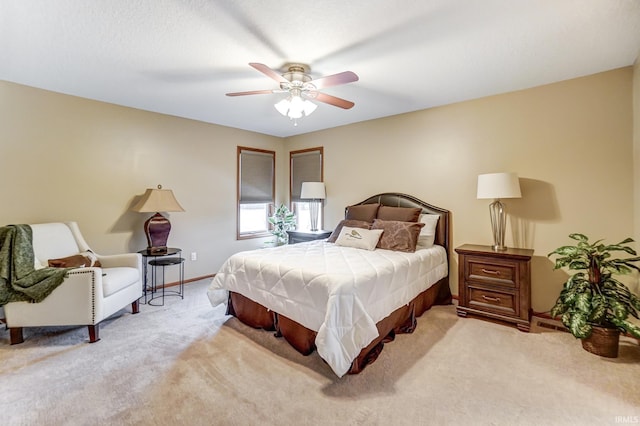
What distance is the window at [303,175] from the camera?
5.37m

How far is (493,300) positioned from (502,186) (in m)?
1.20

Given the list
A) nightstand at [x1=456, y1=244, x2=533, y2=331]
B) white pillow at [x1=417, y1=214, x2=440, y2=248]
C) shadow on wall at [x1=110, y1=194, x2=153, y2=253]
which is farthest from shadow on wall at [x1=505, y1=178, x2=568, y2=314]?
shadow on wall at [x1=110, y1=194, x2=153, y2=253]

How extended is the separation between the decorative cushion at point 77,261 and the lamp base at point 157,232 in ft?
2.03

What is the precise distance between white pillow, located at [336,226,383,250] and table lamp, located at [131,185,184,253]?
2115 millimetres

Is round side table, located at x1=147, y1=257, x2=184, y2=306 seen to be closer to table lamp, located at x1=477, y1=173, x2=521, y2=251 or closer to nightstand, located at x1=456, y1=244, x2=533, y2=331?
nightstand, located at x1=456, y1=244, x2=533, y2=331

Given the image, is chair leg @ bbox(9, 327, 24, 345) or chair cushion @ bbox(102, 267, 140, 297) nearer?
chair leg @ bbox(9, 327, 24, 345)

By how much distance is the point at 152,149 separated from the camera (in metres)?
4.21

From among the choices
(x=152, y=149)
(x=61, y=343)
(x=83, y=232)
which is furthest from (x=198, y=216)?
(x=61, y=343)

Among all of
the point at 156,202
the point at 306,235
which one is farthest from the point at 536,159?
the point at 156,202

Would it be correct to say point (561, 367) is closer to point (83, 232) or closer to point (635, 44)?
point (635, 44)

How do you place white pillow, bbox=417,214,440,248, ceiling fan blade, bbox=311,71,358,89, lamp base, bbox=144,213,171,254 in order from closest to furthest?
ceiling fan blade, bbox=311,71,358,89, white pillow, bbox=417,214,440,248, lamp base, bbox=144,213,171,254

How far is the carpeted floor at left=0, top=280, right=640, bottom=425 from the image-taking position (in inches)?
70.2

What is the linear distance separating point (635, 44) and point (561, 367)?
2.64 meters

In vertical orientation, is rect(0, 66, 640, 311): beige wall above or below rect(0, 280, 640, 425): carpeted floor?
above
